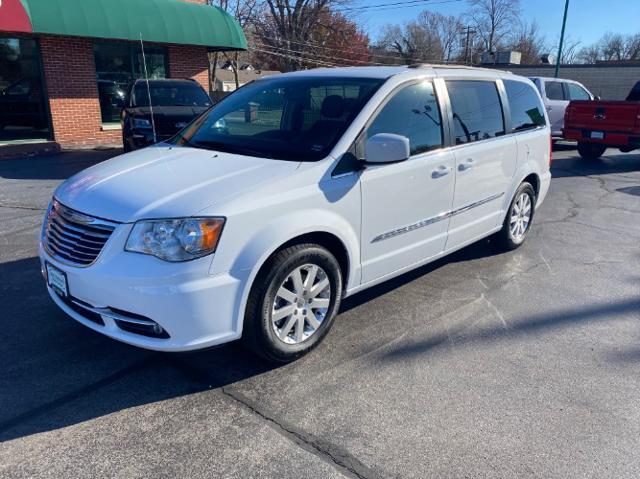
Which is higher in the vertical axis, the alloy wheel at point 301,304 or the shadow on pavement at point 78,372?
the alloy wheel at point 301,304

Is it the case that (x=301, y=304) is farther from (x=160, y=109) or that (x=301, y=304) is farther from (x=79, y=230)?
(x=160, y=109)

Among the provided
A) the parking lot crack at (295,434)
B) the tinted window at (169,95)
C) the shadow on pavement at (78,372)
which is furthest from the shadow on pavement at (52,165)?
the parking lot crack at (295,434)

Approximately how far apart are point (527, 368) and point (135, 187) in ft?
9.02

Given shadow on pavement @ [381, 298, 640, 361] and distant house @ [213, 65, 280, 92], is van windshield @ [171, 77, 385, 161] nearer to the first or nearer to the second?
shadow on pavement @ [381, 298, 640, 361]

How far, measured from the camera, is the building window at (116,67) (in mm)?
14586

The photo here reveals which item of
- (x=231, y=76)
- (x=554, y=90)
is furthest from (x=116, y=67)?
(x=231, y=76)

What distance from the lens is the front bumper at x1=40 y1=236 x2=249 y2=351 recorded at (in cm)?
277

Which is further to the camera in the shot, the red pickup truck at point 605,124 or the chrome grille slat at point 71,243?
the red pickup truck at point 605,124

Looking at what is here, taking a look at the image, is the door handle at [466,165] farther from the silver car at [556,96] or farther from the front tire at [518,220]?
the silver car at [556,96]

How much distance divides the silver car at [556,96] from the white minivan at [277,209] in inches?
444

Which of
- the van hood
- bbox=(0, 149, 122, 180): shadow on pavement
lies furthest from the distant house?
the van hood

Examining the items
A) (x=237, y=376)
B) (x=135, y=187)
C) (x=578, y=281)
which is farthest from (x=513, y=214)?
(x=135, y=187)

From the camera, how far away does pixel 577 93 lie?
15.8 meters

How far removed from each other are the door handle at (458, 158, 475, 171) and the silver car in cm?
1153
